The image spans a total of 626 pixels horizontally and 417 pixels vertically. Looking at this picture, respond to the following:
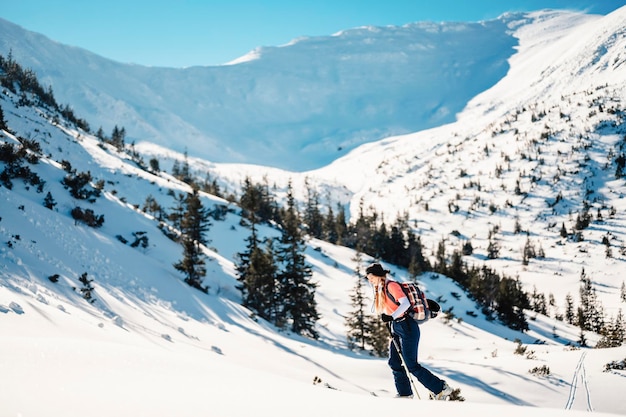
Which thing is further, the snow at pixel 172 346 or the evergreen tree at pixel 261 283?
the evergreen tree at pixel 261 283

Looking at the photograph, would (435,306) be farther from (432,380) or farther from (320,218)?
(320,218)

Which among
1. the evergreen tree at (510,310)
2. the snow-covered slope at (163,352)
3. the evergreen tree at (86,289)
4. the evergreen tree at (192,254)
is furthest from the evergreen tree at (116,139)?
the evergreen tree at (510,310)

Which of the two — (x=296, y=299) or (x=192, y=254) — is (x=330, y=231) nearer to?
(x=296, y=299)

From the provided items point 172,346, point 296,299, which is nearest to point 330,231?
point 296,299

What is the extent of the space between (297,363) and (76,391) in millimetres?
11323

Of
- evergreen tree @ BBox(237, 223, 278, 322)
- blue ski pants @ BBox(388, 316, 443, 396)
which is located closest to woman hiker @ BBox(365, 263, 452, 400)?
blue ski pants @ BBox(388, 316, 443, 396)

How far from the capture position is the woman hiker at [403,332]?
6.38 m

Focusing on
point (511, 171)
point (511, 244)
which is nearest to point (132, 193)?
point (511, 244)

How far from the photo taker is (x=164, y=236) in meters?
35.4

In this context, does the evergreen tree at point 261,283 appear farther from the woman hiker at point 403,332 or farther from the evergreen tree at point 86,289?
the woman hiker at point 403,332

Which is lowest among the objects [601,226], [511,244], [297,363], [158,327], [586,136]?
[511,244]

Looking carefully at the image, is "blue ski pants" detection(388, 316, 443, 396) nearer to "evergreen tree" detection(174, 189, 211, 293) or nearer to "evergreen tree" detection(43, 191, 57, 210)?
"evergreen tree" detection(174, 189, 211, 293)

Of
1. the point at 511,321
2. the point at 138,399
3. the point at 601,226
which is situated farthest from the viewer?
the point at 601,226

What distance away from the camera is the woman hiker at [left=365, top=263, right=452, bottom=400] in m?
6.38
